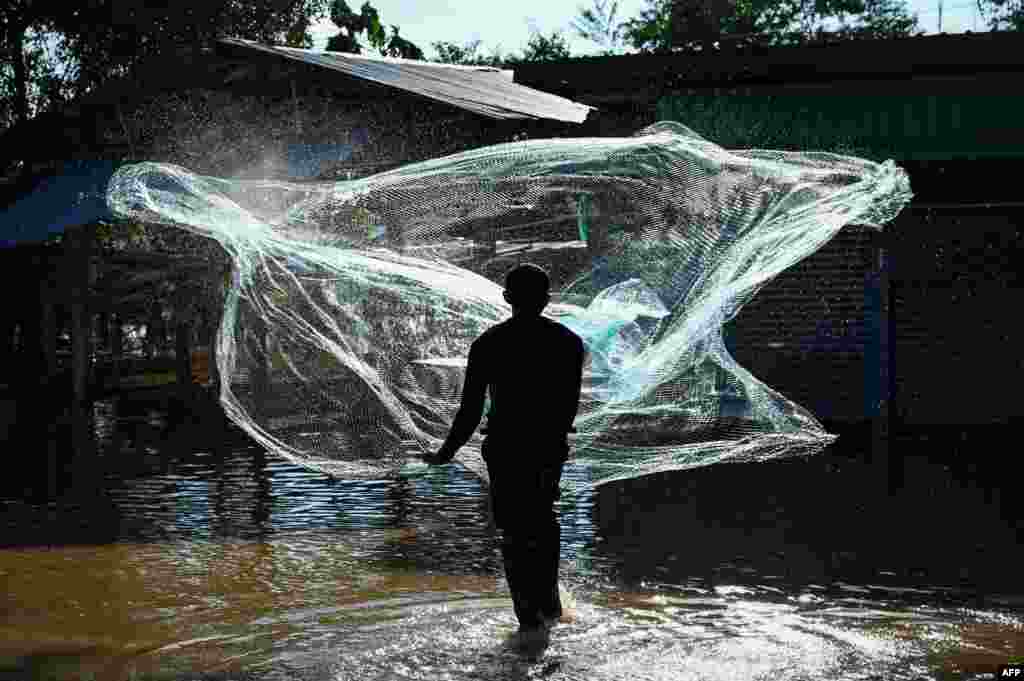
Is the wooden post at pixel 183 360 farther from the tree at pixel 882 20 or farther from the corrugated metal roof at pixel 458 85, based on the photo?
the tree at pixel 882 20

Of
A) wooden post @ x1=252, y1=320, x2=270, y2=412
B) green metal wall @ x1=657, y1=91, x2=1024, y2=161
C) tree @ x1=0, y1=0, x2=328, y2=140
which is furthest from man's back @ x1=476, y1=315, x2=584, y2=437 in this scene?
tree @ x1=0, y1=0, x2=328, y2=140

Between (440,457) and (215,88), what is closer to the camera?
(440,457)

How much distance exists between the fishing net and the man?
1734 millimetres

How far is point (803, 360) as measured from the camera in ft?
52.9

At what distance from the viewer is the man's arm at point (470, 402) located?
19.9ft

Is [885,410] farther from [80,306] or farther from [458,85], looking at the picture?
[80,306]

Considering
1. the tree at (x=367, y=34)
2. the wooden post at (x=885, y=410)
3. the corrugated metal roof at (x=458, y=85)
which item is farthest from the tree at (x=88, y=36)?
the wooden post at (x=885, y=410)

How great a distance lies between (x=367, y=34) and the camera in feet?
75.0

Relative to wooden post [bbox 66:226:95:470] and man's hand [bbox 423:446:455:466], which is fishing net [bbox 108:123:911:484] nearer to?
man's hand [bbox 423:446:455:466]

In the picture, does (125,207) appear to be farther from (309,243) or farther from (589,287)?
(589,287)

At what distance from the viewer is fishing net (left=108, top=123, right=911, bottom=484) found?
7988 mm

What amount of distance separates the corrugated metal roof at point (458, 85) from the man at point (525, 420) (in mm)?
8114

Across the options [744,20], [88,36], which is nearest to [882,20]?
[744,20]

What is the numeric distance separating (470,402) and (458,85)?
11.1 meters
